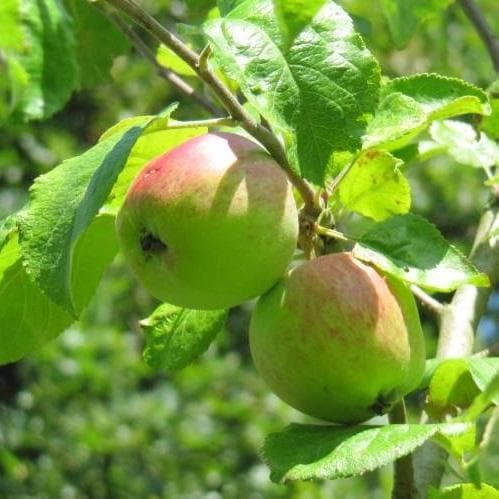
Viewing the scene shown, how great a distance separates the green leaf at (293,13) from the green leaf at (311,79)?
95 mm

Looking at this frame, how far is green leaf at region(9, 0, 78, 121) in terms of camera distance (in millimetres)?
817

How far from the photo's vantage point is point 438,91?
3.52 feet

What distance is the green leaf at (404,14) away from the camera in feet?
3.07

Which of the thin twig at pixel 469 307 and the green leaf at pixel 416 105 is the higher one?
the green leaf at pixel 416 105

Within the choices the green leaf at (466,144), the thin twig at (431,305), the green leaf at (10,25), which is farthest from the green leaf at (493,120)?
the green leaf at (10,25)

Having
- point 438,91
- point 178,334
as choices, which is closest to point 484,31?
point 438,91

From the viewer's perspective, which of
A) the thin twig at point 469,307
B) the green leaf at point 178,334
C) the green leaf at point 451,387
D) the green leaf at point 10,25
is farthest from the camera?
the thin twig at point 469,307

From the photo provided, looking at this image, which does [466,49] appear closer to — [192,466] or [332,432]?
[192,466]

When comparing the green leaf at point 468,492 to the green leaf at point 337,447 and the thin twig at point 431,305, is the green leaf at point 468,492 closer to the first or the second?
the green leaf at point 337,447

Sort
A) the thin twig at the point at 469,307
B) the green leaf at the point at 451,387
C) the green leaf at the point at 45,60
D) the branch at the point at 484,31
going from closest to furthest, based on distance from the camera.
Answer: the green leaf at the point at 45,60 → the green leaf at the point at 451,387 → the thin twig at the point at 469,307 → the branch at the point at 484,31

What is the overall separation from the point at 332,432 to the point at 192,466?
2.64 m

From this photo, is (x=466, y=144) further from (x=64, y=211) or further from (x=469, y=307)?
(x=64, y=211)

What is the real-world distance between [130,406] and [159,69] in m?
2.10

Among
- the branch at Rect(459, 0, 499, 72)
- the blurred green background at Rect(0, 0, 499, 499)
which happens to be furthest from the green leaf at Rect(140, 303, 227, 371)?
the blurred green background at Rect(0, 0, 499, 499)
